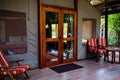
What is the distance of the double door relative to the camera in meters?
4.70

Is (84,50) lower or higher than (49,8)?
lower

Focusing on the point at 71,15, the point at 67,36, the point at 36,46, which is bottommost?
the point at 36,46

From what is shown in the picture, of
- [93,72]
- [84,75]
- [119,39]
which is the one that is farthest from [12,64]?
[119,39]

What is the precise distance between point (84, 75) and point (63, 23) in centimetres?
212

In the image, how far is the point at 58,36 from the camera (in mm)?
5000

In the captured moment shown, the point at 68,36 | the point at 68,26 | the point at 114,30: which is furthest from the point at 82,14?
the point at 114,30

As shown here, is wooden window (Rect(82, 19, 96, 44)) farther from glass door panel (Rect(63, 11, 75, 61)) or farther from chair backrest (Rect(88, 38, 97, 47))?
glass door panel (Rect(63, 11, 75, 61))

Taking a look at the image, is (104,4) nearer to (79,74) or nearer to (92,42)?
(92,42)

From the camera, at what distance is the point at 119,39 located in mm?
8562

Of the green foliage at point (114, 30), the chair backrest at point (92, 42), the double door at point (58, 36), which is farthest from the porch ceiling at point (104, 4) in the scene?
the green foliage at point (114, 30)

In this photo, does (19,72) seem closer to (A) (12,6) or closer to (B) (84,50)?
(A) (12,6)

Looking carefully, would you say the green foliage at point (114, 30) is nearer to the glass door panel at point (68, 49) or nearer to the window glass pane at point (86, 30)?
the window glass pane at point (86, 30)

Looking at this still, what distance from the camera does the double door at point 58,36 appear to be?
470cm

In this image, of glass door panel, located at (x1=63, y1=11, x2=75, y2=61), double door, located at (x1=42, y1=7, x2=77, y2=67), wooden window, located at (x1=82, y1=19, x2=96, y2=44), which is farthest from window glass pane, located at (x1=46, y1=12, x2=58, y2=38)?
wooden window, located at (x1=82, y1=19, x2=96, y2=44)
